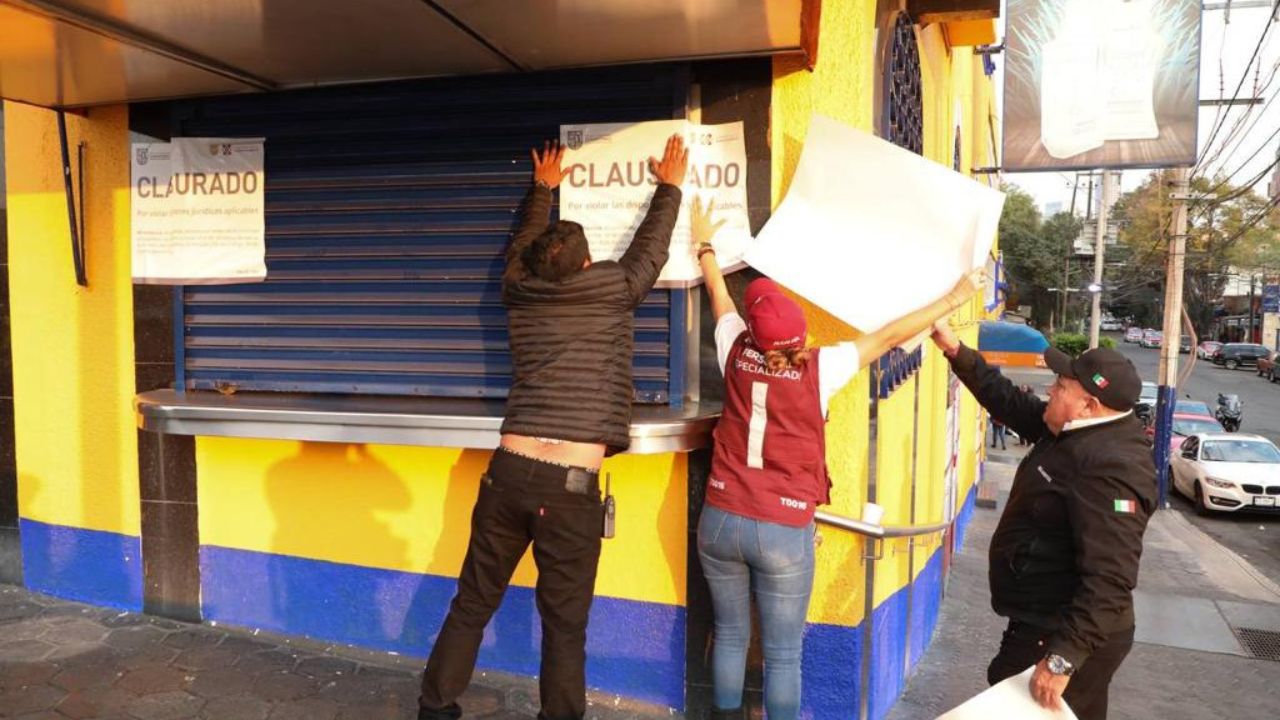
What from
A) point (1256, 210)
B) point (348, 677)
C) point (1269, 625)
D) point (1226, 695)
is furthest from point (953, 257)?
point (1256, 210)

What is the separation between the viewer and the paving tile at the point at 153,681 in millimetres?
3670

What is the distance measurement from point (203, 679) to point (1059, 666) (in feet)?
11.5

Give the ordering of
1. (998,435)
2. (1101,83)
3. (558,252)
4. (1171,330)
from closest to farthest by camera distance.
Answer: (558,252)
(1101,83)
(1171,330)
(998,435)

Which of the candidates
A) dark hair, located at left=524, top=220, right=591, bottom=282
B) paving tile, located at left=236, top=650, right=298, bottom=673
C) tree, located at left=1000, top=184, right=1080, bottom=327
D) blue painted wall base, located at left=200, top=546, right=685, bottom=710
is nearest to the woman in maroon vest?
blue painted wall base, located at left=200, top=546, right=685, bottom=710

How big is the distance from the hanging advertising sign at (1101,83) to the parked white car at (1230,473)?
7654 millimetres

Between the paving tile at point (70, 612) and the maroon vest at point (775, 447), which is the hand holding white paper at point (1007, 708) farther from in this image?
the paving tile at point (70, 612)

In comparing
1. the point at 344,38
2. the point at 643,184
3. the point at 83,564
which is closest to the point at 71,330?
the point at 83,564

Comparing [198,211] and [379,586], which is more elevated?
[198,211]

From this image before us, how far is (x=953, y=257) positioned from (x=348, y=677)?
319cm

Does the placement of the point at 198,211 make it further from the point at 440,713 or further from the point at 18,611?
the point at 440,713

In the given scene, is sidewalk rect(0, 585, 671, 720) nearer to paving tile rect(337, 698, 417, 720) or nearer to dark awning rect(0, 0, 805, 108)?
paving tile rect(337, 698, 417, 720)

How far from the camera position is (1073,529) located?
264 cm

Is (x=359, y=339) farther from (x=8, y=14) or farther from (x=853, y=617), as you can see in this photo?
(x=853, y=617)

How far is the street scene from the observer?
9.57 ft
